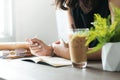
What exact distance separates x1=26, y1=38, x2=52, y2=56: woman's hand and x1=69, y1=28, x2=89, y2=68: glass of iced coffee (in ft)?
1.08

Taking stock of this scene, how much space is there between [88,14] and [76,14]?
0.34 ft

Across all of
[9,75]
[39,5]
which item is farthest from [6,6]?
[9,75]

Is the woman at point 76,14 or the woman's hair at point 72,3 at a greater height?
the woman's hair at point 72,3

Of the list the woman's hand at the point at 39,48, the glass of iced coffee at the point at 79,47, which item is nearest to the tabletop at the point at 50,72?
the glass of iced coffee at the point at 79,47

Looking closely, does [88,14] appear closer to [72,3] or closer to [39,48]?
[72,3]

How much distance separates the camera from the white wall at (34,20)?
250cm

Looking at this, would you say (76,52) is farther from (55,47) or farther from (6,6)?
(6,6)

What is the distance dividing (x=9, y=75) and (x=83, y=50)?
0.32m

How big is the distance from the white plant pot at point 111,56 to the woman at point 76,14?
361 millimetres

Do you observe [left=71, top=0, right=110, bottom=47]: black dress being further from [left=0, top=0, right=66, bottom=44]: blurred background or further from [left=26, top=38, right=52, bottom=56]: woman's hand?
[left=0, top=0, right=66, bottom=44]: blurred background

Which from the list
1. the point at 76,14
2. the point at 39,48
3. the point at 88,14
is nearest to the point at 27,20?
the point at 76,14

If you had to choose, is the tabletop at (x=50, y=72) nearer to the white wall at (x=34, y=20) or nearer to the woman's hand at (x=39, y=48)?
the woman's hand at (x=39, y=48)

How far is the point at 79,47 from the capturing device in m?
1.06

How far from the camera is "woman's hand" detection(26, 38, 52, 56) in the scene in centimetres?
139
